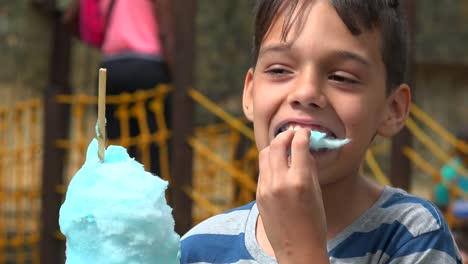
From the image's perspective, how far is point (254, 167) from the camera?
6.54 m

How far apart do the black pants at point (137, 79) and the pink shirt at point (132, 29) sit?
0.22ft

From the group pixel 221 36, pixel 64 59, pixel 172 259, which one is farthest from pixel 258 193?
pixel 221 36

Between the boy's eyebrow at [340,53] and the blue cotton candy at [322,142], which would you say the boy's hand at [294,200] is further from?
the boy's eyebrow at [340,53]

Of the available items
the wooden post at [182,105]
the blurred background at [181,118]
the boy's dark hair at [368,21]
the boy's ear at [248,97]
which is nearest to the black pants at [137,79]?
the blurred background at [181,118]

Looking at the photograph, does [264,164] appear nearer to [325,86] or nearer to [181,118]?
[325,86]

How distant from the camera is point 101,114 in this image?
5.78 ft

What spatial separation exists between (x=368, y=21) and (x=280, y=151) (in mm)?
340

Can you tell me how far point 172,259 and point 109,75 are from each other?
3455 millimetres

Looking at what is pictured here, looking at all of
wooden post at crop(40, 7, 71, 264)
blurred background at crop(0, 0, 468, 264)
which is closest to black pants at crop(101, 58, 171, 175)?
blurred background at crop(0, 0, 468, 264)

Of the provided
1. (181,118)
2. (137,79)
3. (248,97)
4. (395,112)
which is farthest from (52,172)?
(395,112)

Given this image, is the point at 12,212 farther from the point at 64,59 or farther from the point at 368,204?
the point at 368,204

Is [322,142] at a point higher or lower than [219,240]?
higher

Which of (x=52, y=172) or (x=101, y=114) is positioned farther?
(x=52, y=172)

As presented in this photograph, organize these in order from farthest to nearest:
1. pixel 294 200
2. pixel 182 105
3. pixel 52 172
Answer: pixel 52 172, pixel 182 105, pixel 294 200
